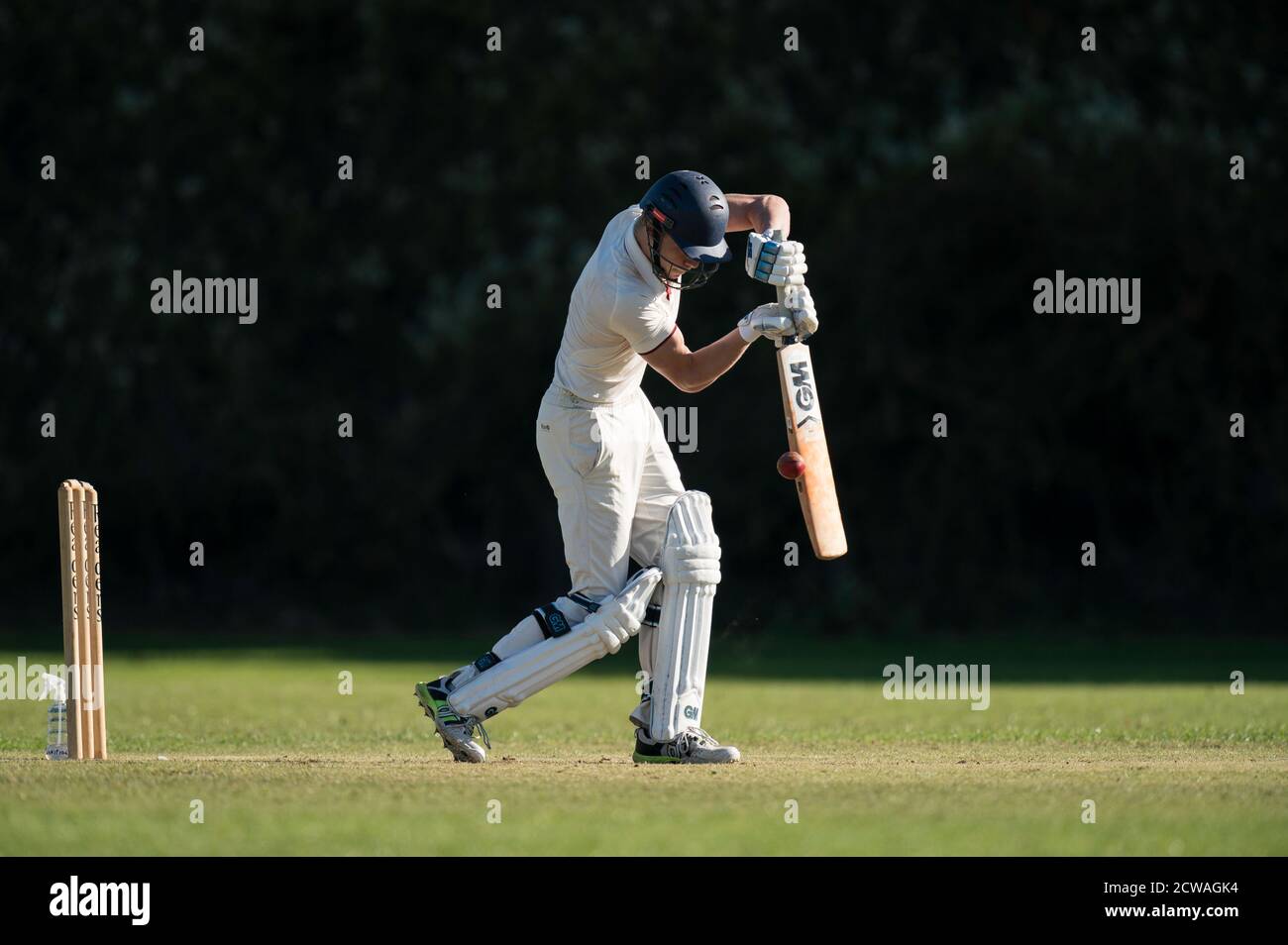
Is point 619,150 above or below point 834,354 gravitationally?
above

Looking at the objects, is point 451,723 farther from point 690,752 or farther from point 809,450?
point 809,450

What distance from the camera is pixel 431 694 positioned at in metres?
5.85

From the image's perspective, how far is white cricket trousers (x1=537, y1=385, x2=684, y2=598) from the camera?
590 cm

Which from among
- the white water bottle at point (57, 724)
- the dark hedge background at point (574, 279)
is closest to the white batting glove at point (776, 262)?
the white water bottle at point (57, 724)

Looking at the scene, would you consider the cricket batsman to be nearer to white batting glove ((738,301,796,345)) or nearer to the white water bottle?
white batting glove ((738,301,796,345))

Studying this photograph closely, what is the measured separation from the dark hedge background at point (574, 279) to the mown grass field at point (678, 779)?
12.9ft

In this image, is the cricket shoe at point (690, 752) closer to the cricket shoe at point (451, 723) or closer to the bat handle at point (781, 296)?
the cricket shoe at point (451, 723)

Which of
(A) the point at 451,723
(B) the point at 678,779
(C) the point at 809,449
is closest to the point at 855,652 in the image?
(C) the point at 809,449

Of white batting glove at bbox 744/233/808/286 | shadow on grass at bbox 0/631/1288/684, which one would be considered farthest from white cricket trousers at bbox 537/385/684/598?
shadow on grass at bbox 0/631/1288/684

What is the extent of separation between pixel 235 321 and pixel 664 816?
34.4ft

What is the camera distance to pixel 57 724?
5.81 m

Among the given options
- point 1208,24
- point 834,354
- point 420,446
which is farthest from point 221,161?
point 1208,24

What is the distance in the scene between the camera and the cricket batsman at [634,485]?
571 cm

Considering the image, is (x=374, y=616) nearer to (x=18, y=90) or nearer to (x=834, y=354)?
(x=834, y=354)
